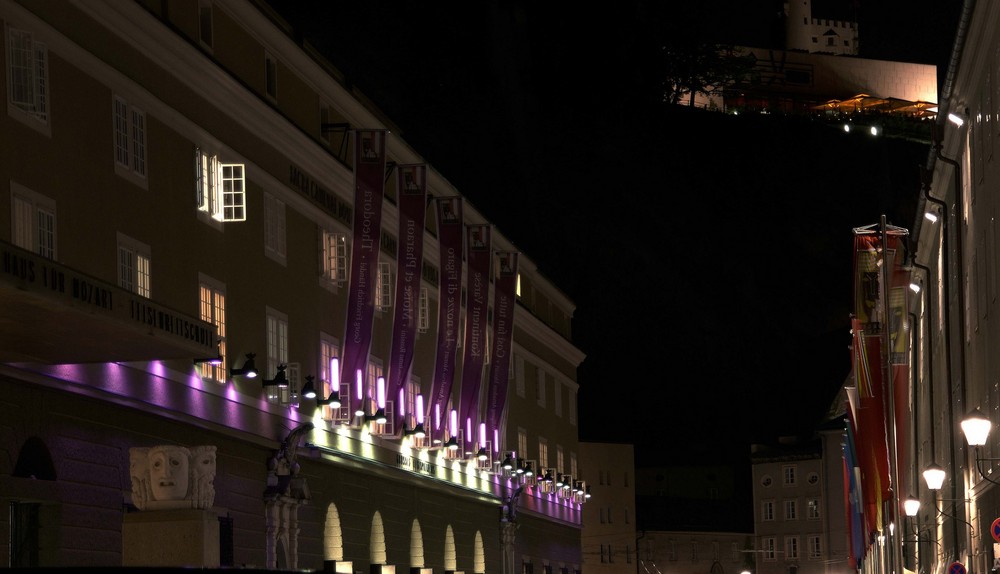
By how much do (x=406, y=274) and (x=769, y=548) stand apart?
7477 centimetres

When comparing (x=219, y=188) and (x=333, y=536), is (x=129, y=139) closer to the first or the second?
(x=219, y=188)

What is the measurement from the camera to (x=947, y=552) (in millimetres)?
38375

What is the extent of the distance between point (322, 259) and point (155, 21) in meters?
11.7

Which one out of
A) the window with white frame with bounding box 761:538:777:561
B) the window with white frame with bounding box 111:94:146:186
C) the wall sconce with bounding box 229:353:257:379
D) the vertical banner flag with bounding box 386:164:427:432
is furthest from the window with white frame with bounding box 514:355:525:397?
the window with white frame with bounding box 761:538:777:561

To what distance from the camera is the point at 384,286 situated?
45.4 metres

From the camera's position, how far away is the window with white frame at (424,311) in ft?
163

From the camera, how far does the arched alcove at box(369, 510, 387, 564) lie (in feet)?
140

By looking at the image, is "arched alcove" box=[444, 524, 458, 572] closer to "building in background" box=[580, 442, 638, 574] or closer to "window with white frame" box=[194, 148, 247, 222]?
"window with white frame" box=[194, 148, 247, 222]

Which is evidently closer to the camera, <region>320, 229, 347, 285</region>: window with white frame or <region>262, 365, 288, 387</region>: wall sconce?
<region>262, 365, 288, 387</region>: wall sconce

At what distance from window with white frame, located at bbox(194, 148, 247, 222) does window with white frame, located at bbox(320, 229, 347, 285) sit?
243 inches

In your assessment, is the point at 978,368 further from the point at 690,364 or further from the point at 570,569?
the point at 690,364

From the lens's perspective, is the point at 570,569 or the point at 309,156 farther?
the point at 570,569

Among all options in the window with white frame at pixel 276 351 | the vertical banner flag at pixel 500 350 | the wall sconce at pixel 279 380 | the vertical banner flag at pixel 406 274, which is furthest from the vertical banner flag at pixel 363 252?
the vertical banner flag at pixel 500 350

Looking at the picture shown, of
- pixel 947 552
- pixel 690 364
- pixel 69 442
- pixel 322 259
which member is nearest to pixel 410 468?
pixel 322 259
